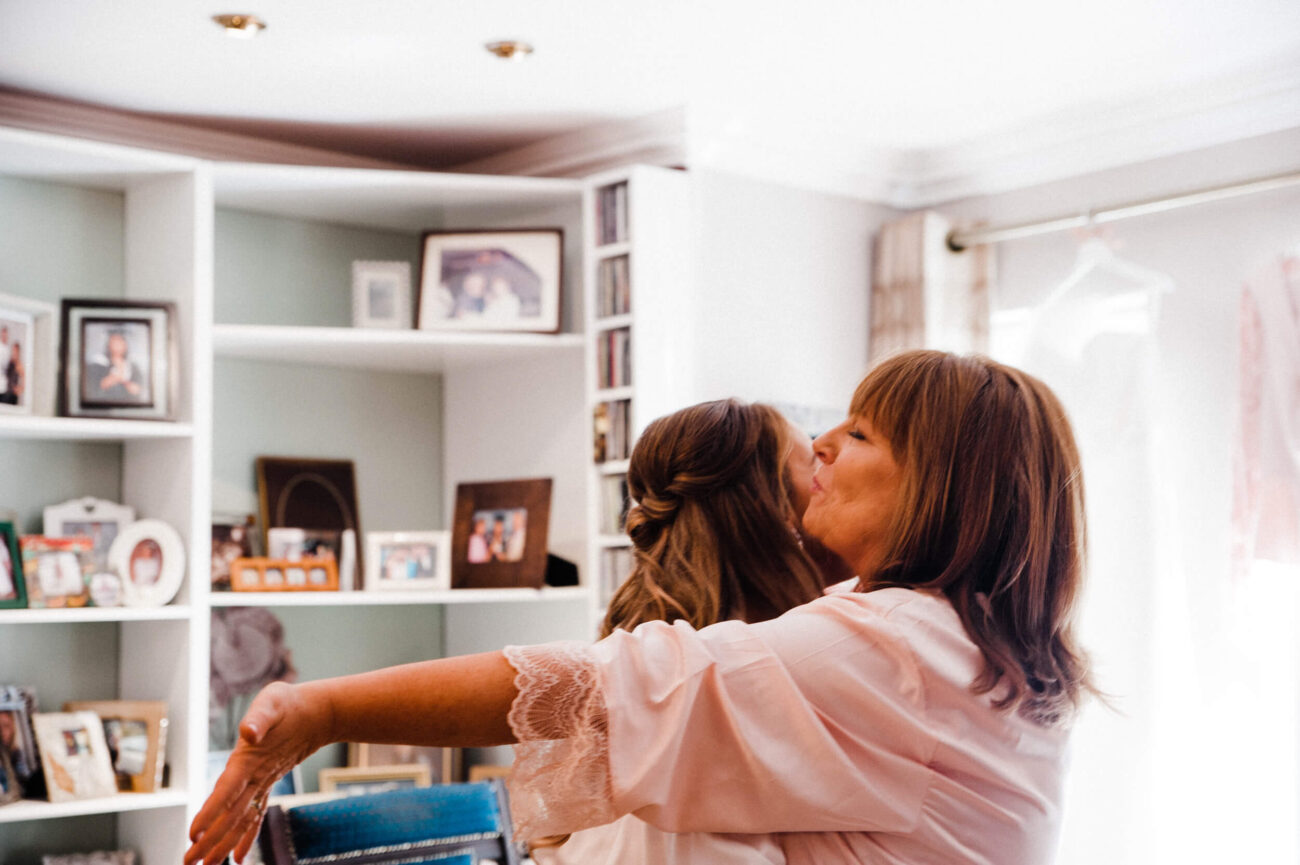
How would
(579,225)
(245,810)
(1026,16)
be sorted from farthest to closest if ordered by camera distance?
1. (579,225)
2. (1026,16)
3. (245,810)

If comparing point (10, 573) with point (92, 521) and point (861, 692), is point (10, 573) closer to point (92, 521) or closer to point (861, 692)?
point (92, 521)

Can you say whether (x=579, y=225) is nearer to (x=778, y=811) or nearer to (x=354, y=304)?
(x=354, y=304)

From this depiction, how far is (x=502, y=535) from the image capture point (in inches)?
123

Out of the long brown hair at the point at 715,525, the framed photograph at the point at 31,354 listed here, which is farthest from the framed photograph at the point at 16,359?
the long brown hair at the point at 715,525

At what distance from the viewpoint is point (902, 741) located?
956 millimetres

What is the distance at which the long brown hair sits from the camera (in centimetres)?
145

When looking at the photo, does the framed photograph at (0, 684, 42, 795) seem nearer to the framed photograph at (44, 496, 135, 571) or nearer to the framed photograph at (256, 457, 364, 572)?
the framed photograph at (44, 496, 135, 571)

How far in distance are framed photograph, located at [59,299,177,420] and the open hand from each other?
212cm

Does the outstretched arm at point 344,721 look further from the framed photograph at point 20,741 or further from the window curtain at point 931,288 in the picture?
the window curtain at point 931,288

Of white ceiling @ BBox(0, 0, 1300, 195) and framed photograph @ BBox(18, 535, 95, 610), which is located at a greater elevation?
white ceiling @ BBox(0, 0, 1300, 195)

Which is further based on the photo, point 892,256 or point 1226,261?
point 892,256

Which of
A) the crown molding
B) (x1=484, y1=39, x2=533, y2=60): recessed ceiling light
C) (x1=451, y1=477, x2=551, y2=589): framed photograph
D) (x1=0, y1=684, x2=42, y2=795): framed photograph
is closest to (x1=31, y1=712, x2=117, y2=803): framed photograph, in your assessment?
(x1=0, y1=684, x2=42, y2=795): framed photograph

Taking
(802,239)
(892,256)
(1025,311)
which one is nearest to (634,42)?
(802,239)

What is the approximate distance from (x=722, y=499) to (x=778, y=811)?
1.91 feet
